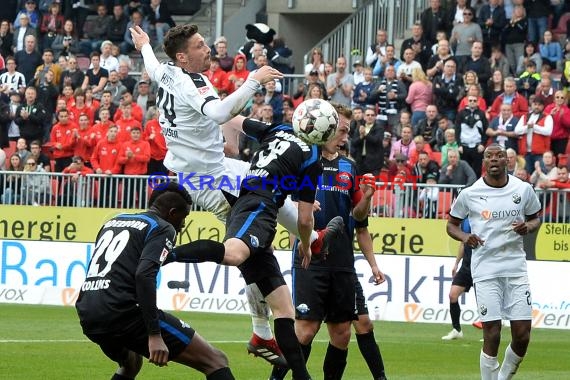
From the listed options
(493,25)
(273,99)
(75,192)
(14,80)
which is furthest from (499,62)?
(14,80)

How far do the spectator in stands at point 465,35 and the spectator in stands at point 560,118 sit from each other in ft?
9.50

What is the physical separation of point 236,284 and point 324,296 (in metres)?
9.68

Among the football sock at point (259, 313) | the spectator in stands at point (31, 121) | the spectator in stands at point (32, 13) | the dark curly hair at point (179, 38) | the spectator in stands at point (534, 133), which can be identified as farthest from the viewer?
A: the spectator in stands at point (32, 13)

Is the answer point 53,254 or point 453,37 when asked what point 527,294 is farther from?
point 453,37

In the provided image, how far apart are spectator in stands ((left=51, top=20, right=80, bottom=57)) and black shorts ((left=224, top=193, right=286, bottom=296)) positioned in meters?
20.9

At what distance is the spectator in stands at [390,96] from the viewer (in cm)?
2520

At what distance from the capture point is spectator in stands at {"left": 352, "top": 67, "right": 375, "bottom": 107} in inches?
997

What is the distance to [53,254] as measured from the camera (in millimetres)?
22484

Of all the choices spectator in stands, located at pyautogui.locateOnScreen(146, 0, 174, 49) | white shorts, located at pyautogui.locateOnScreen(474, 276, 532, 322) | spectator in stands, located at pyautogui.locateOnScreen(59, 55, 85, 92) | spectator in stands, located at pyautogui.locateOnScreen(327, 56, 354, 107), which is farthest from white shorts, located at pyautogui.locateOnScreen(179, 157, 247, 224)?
spectator in stands, located at pyautogui.locateOnScreen(146, 0, 174, 49)

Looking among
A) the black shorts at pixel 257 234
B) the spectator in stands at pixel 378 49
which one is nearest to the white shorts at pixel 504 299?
the black shorts at pixel 257 234

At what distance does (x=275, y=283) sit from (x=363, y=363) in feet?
14.8

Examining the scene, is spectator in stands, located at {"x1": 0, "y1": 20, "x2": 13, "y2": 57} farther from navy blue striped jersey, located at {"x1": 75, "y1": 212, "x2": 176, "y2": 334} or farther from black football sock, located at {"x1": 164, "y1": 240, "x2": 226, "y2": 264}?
navy blue striped jersey, located at {"x1": 75, "y1": 212, "x2": 176, "y2": 334}

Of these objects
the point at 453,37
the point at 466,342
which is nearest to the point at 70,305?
the point at 466,342

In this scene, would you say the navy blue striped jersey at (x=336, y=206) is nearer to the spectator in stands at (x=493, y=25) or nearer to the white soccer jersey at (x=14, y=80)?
the spectator in stands at (x=493, y=25)
